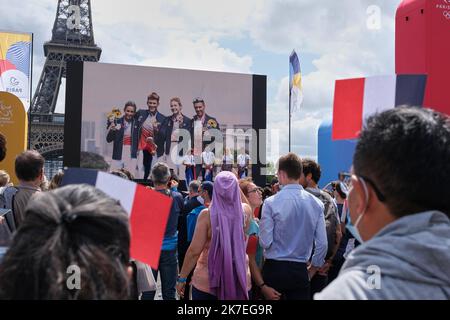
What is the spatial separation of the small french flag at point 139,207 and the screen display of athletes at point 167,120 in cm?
1291

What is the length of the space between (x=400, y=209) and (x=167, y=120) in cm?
1459

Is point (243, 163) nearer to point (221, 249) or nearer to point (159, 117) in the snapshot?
point (159, 117)

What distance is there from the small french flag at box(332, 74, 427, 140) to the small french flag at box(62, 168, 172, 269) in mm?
1022

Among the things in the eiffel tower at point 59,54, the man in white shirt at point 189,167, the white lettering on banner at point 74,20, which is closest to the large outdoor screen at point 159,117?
the man in white shirt at point 189,167

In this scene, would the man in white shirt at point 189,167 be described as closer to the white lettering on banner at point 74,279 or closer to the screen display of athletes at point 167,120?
the screen display of athletes at point 167,120

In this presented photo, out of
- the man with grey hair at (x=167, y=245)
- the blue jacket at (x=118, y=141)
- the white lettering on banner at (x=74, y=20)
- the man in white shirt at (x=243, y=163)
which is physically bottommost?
the man with grey hair at (x=167, y=245)

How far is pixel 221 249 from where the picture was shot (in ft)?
11.4

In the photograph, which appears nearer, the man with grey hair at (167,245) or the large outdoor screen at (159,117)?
the man with grey hair at (167,245)

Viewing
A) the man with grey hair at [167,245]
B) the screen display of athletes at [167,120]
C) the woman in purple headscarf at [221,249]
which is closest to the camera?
the woman in purple headscarf at [221,249]

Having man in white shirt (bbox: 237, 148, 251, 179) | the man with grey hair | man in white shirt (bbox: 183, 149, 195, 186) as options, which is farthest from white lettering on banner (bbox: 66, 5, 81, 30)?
the man with grey hair

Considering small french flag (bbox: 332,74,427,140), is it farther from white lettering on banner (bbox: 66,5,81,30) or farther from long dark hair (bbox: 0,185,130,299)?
white lettering on banner (bbox: 66,5,81,30)

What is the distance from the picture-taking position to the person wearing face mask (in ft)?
3.68

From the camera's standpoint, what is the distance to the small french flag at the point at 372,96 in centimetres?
233

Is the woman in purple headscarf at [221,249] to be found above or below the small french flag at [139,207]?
below
